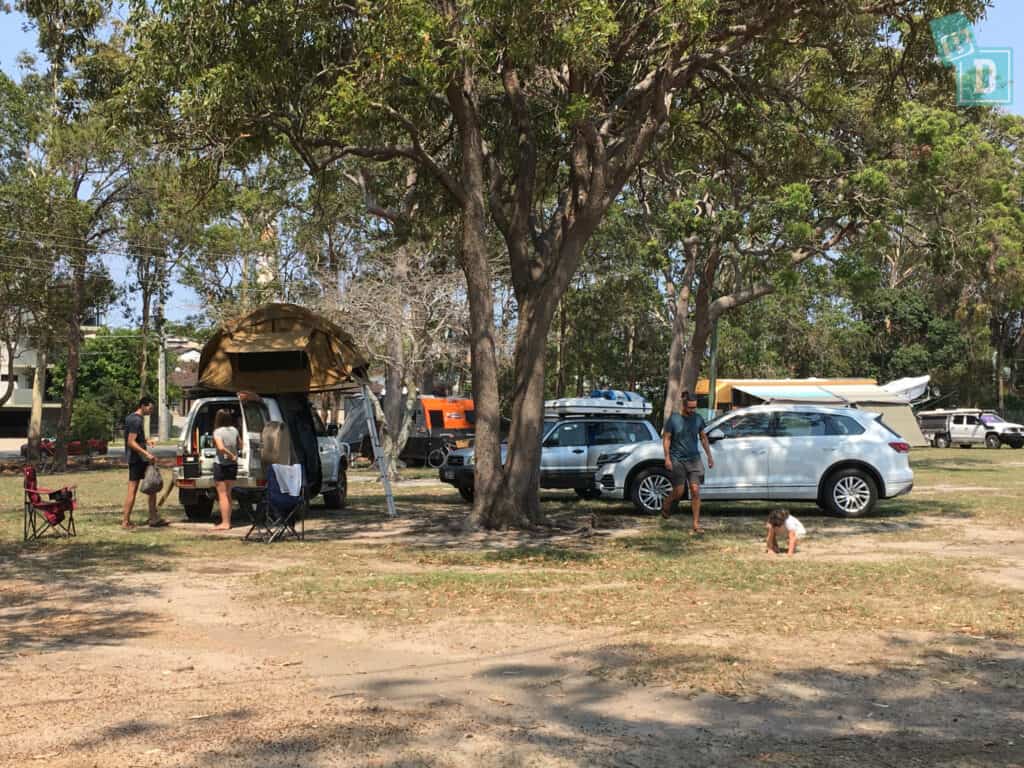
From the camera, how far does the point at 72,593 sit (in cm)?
976

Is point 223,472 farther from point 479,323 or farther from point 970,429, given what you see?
point 970,429

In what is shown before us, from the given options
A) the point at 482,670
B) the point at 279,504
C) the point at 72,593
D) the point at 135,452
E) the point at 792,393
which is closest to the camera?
the point at 482,670

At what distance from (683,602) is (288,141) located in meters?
9.44

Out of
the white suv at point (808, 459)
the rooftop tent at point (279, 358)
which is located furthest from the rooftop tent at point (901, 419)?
the rooftop tent at point (279, 358)

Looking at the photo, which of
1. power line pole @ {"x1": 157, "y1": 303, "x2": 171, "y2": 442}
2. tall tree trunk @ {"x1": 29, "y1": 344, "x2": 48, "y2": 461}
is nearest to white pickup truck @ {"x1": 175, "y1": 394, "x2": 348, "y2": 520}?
tall tree trunk @ {"x1": 29, "y1": 344, "x2": 48, "y2": 461}

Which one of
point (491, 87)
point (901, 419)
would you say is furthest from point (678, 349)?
point (901, 419)

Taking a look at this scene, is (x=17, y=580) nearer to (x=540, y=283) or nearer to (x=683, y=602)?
(x=683, y=602)

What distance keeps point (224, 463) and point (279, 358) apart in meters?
3.11

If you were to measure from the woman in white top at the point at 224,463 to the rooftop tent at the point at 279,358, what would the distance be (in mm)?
2280

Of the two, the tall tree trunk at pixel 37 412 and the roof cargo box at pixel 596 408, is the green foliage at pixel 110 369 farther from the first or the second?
the roof cargo box at pixel 596 408

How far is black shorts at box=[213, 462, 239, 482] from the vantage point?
15.0 m

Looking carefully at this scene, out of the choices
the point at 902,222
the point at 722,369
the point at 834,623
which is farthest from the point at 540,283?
the point at 722,369

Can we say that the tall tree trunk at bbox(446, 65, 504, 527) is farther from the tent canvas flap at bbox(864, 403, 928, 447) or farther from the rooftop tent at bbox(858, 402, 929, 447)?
the tent canvas flap at bbox(864, 403, 928, 447)

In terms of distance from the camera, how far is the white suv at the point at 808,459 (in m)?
16.4
